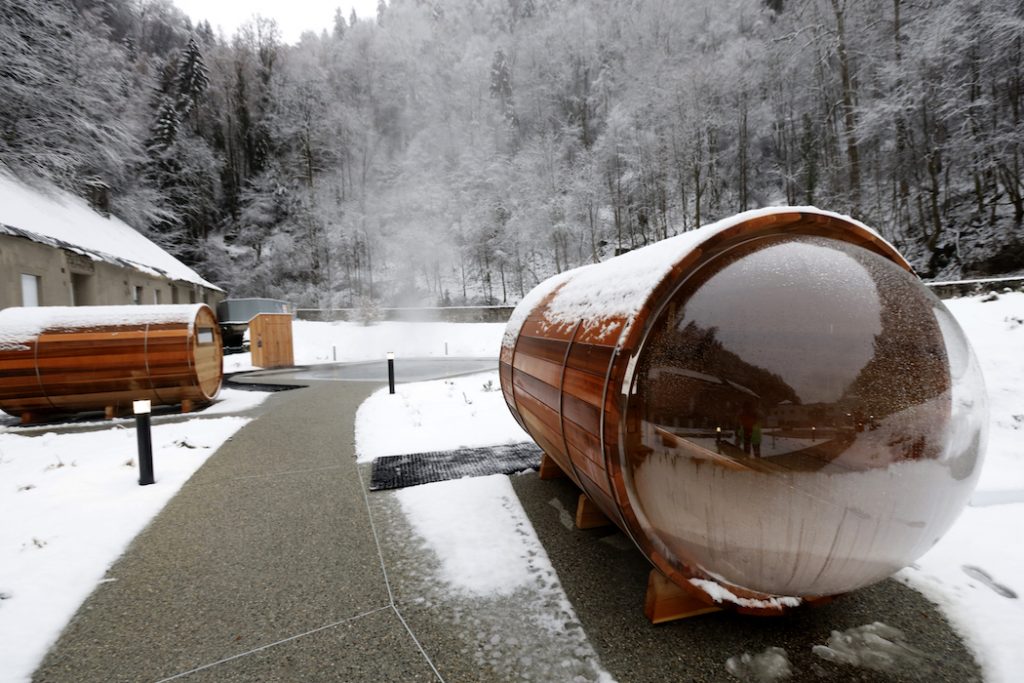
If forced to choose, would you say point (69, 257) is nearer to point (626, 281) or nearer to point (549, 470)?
point (549, 470)

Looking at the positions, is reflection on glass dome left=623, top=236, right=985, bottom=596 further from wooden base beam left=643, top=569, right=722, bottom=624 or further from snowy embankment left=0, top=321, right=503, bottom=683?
snowy embankment left=0, top=321, right=503, bottom=683

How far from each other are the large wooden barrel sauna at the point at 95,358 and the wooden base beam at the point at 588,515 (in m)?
7.20

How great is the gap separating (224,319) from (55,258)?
36.5ft

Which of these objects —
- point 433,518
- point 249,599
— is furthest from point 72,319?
point 433,518

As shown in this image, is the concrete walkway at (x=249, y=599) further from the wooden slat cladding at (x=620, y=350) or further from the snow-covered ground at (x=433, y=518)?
Result: the wooden slat cladding at (x=620, y=350)

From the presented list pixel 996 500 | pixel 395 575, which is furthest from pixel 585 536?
pixel 996 500

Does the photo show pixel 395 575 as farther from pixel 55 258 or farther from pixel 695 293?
pixel 55 258

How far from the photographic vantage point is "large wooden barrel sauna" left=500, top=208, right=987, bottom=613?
1569 mm

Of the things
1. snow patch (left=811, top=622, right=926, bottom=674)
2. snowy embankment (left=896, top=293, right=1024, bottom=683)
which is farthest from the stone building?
snowy embankment (left=896, top=293, right=1024, bottom=683)

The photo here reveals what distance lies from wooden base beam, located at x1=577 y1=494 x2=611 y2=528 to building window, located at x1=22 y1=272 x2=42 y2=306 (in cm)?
1642

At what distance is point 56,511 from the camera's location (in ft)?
11.1

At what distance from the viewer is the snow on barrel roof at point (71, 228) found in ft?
39.6

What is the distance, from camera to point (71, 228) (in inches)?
573

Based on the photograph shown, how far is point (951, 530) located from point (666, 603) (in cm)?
239
